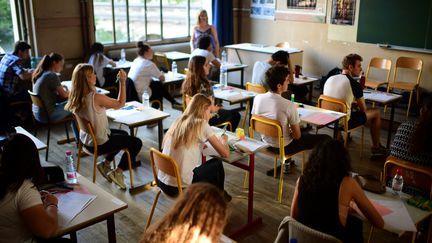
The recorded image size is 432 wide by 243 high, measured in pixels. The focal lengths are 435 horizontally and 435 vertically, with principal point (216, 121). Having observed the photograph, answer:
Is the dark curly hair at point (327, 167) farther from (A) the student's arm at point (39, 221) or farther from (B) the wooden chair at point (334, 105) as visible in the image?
(B) the wooden chair at point (334, 105)

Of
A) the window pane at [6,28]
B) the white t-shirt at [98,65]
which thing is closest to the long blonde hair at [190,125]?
the white t-shirt at [98,65]

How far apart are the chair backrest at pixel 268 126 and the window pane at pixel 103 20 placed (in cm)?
489

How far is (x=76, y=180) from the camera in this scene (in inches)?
118

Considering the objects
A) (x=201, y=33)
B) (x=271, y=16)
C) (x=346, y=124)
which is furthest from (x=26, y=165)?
(x=271, y=16)

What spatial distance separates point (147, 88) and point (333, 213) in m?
4.20

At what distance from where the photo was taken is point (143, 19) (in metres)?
8.89

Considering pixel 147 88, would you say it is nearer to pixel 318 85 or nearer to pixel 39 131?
pixel 39 131

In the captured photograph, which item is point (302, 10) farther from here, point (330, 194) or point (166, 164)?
point (330, 194)

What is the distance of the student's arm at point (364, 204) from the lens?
2.51 m

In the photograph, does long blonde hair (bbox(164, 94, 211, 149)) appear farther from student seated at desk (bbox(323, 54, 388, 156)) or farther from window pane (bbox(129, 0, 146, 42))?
window pane (bbox(129, 0, 146, 42))

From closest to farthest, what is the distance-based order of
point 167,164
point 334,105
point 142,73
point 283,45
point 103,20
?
1. point 167,164
2. point 334,105
3. point 142,73
4. point 103,20
5. point 283,45

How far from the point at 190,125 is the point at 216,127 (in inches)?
52.2

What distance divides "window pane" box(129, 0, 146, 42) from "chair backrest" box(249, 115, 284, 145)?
5181mm

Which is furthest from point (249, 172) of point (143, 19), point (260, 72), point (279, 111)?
point (143, 19)
